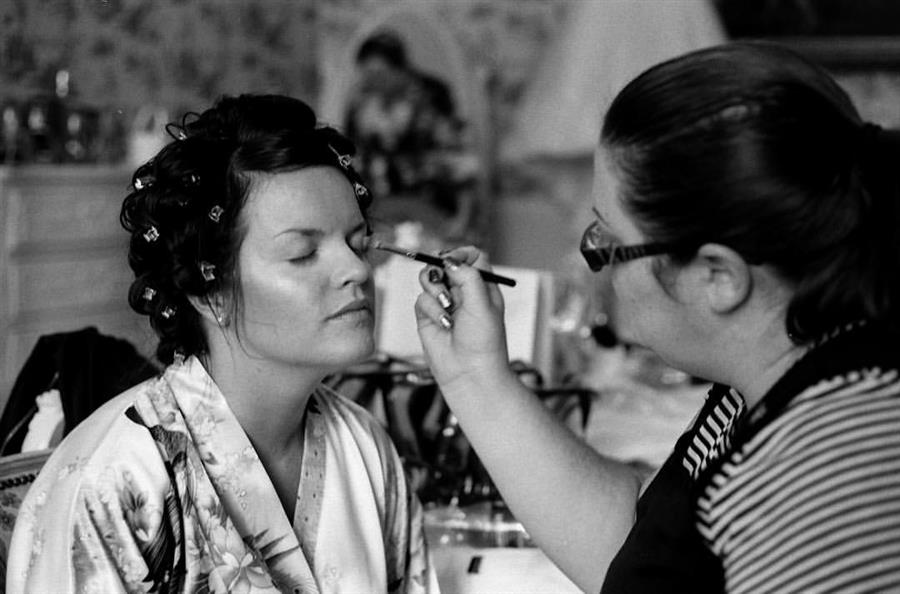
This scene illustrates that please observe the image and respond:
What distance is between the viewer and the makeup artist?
2.51 feet

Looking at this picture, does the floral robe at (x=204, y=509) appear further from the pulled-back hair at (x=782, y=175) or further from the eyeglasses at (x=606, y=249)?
the pulled-back hair at (x=782, y=175)

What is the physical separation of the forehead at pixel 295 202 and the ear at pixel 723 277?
0.44 m

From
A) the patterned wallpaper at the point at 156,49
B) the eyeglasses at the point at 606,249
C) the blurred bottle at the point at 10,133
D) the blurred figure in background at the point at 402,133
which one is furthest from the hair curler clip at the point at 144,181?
the blurred figure in background at the point at 402,133

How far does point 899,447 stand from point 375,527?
61 centimetres

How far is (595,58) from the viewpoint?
3.07 m

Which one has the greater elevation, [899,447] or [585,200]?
[899,447]

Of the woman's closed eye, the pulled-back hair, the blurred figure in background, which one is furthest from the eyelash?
the blurred figure in background

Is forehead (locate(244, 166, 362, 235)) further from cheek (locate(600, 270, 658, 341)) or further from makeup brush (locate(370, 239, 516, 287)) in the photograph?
cheek (locate(600, 270, 658, 341))

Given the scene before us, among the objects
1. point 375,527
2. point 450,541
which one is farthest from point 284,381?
point 450,541

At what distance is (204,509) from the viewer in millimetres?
1020

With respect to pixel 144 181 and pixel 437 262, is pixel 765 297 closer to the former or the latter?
pixel 437 262

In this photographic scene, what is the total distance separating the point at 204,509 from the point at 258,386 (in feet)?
0.51

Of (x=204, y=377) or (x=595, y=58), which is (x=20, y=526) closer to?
(x=204, y=377)

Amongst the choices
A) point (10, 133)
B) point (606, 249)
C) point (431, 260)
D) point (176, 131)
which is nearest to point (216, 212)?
point (176, 131)
